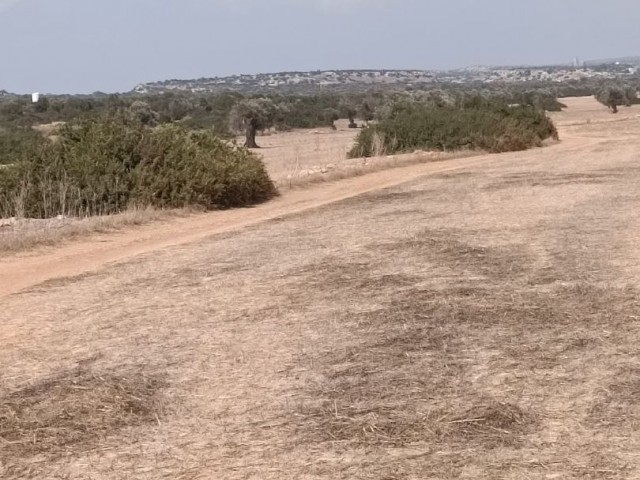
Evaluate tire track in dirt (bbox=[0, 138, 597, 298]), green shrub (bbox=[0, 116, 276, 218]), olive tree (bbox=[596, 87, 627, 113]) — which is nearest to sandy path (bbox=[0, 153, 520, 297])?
tire track in dirt (bbox=[0, 138, 597, 298])

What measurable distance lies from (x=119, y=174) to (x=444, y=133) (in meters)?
15.5

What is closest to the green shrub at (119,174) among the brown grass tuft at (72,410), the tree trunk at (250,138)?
the brown grass tuft at (72,410)

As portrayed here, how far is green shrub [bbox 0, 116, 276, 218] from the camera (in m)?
16.0

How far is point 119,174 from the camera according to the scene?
16.5 meters

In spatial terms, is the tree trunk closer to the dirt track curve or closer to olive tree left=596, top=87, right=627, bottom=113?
the dirt track curve

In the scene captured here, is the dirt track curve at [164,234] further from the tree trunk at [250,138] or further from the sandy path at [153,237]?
the tree trunk at [250,138]

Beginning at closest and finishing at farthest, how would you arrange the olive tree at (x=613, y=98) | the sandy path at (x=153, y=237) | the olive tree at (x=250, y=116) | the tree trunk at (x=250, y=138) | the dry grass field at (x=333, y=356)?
the dry grass field at (x=333, y=356)
the sandy path at (x=153, y=237)
the tree trunk at (x=250, y=138)
the olive tree at (x=250, y=116)
the olive tree at (x=613, y=98)

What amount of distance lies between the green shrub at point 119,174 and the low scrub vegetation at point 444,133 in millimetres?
10914

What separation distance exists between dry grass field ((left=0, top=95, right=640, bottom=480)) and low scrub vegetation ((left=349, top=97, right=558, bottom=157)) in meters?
16.6

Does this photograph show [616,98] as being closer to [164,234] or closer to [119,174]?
[119,174]

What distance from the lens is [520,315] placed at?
304 inches

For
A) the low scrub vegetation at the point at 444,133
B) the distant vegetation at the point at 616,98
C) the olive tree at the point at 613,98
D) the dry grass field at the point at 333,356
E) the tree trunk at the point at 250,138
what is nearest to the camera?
the dry grass field at the point at 333,356

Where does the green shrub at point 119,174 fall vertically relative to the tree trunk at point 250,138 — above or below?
above

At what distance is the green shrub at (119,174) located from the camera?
629 inches
